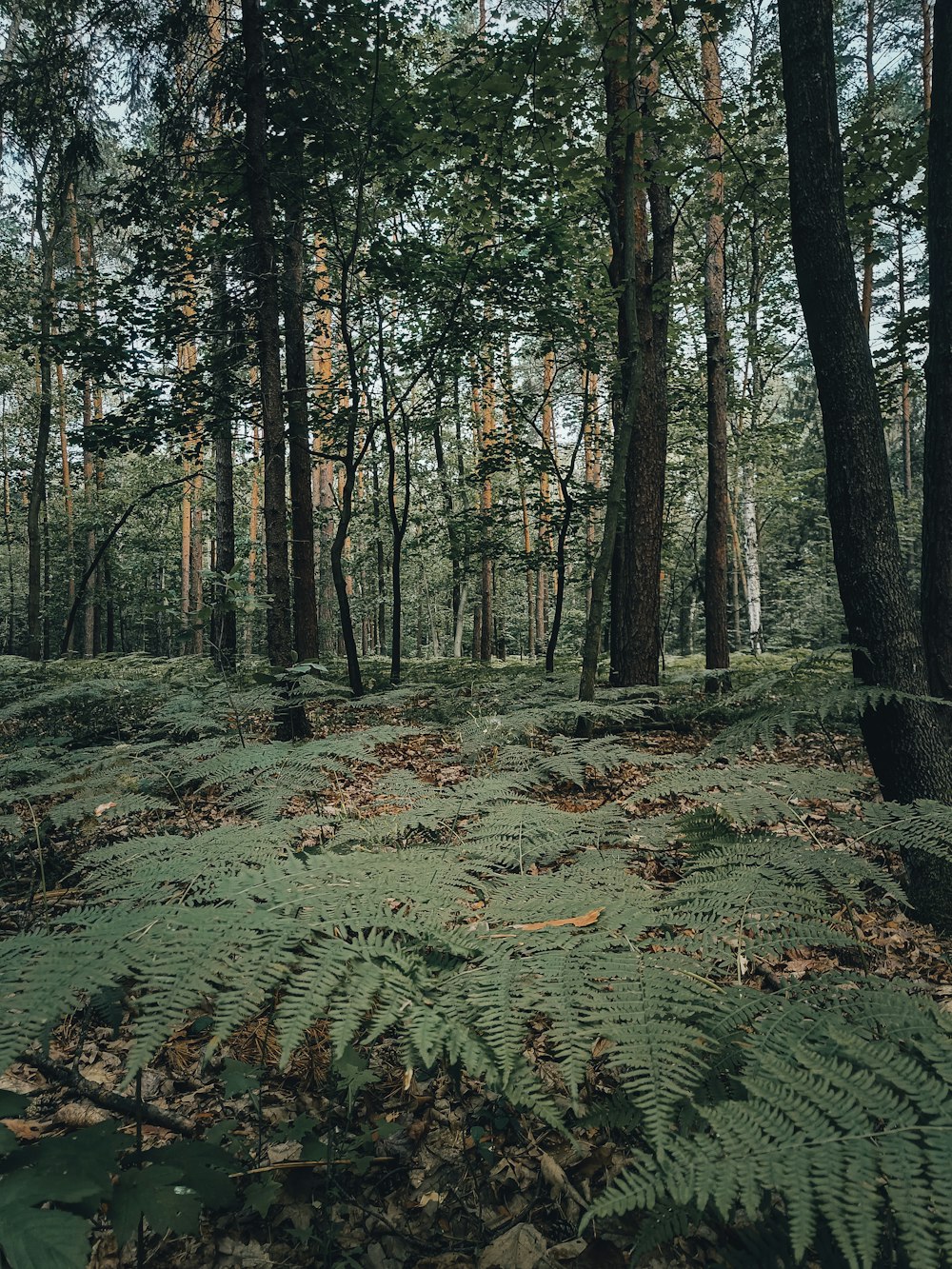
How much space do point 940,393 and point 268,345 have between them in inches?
217

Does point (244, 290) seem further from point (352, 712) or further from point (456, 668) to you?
point (456, 668)

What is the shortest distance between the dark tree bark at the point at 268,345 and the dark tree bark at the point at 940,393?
4923 millimetres

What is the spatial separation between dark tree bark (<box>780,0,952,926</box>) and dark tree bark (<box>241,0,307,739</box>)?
449cm

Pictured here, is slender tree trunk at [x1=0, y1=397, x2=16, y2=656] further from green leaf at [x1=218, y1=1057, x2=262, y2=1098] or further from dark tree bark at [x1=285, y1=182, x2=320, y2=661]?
green leaf at [x1=218, y1=1057, x2=262, y2=1098]

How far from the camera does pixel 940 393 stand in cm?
373

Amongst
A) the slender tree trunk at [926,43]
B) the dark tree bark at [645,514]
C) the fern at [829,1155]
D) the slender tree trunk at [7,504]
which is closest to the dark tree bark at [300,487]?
the dark tree bark at [645,514]

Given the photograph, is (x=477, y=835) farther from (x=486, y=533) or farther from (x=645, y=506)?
(x=486, y=533)

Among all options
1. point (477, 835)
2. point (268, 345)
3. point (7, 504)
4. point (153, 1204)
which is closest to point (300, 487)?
point (268, 345)

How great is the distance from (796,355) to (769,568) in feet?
29.6

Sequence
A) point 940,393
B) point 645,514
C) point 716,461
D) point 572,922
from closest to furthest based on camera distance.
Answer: point 572,922 < point 940,393 < point 645,514 < point 716,461

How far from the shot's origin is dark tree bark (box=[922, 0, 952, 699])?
3.62 metres

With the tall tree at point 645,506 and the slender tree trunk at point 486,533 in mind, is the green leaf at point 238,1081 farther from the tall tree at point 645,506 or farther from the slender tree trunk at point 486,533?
the slender tree trunk at point 486,533

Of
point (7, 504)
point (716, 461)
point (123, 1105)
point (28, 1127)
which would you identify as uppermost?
point (7, 504)

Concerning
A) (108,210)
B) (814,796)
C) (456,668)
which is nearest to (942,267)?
(814,796)
